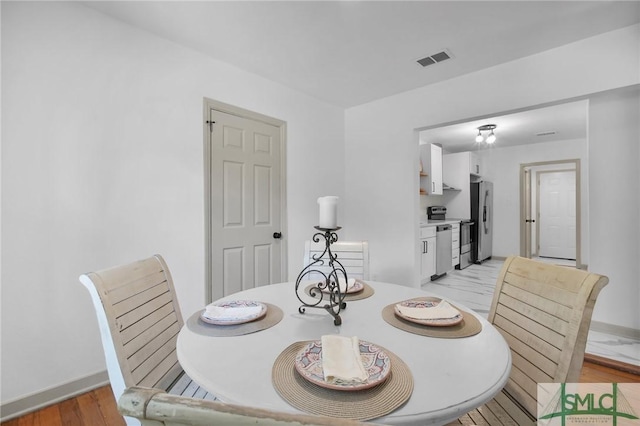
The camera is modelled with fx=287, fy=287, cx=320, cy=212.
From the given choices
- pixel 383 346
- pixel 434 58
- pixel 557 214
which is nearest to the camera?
pixel 383 346

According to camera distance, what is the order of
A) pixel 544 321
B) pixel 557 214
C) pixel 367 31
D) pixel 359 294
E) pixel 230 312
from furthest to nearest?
pixel 557 214 → pixel 367 31 → pixel 359 294 → pixel 230 312 → pixel 544 321

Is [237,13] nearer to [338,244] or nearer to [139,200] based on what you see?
[139,200]

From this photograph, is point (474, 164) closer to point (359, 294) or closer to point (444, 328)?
point (359, 294)

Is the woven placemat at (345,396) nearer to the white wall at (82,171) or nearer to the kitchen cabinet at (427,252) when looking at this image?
the white wall at (82,171)

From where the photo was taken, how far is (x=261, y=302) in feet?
4.37

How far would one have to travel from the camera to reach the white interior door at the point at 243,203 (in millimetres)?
2508

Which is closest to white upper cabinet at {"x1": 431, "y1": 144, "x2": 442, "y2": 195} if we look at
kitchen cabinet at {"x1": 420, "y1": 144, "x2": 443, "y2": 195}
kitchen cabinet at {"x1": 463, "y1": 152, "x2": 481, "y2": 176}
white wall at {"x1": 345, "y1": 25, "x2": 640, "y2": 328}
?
kitchen cabinet at {"x1": 420, "y1": 144, "x2": 443, "y2": 195}

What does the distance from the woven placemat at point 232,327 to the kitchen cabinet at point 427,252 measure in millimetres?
3372

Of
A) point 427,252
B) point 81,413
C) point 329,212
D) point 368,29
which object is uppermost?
point 368,29

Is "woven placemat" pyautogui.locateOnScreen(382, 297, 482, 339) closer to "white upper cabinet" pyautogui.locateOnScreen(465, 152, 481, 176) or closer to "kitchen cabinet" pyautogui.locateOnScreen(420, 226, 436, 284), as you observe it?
"kitchen cabinet" pyautogui.locateOnScreen(420, 226, 436, 284)

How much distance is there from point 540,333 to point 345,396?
0.81 metres

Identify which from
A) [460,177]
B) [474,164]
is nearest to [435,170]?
[460,177]

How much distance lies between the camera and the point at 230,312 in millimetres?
1146

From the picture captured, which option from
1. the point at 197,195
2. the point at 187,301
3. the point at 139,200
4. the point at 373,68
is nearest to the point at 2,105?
the point at 139,200
